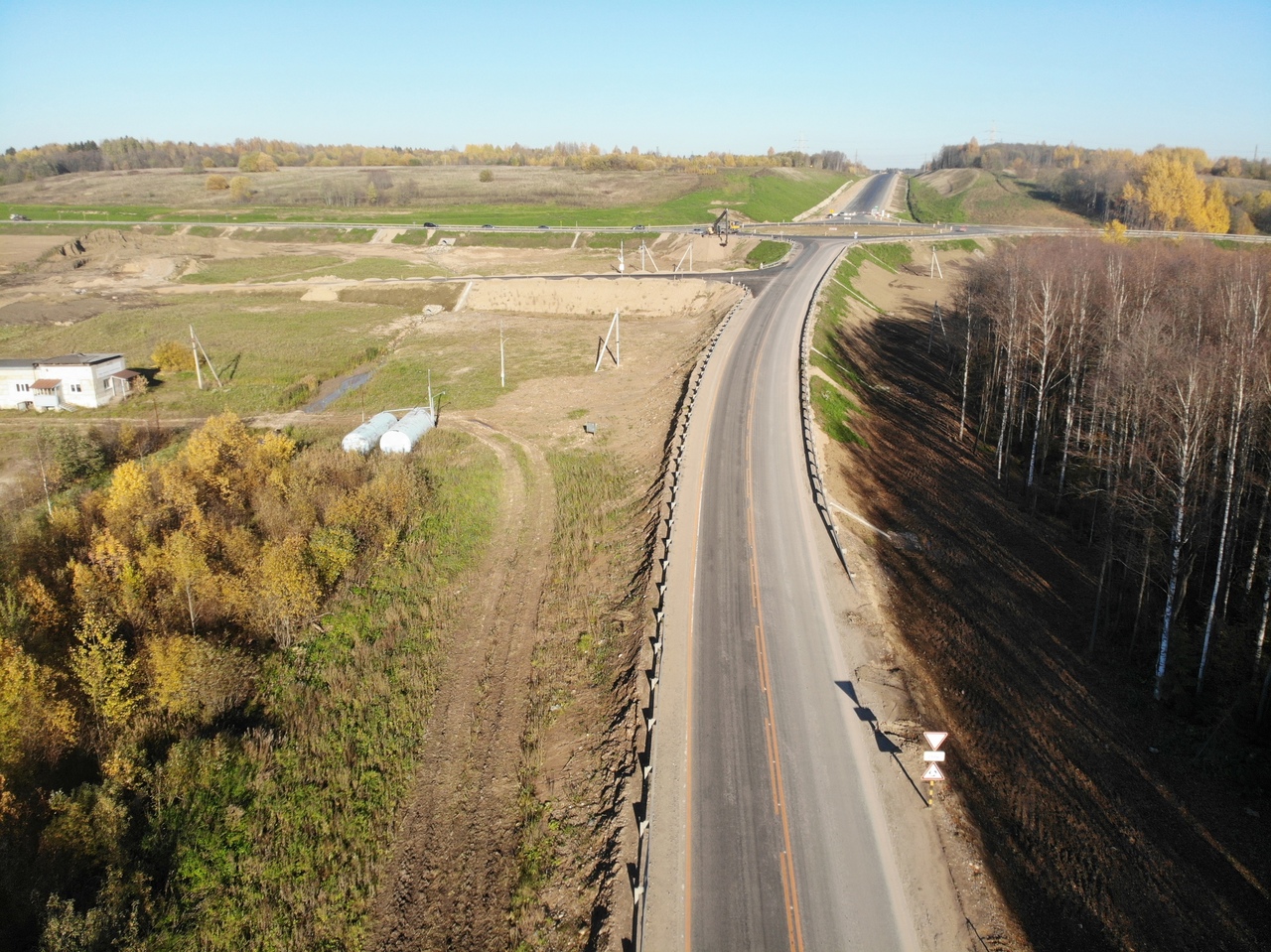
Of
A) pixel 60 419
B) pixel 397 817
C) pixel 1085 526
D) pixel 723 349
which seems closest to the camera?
pixel 397 817

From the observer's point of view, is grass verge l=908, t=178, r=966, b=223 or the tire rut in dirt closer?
the tire rut in dirt

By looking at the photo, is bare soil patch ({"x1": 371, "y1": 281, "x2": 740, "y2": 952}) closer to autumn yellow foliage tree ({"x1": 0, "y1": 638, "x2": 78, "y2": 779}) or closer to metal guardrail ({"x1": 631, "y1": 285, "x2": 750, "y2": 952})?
metal guardrail ({"x1": 631, "y1": 285, "x2": 750, "y2": 952})

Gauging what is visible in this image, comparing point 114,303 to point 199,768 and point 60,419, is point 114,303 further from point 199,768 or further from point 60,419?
point 199,768

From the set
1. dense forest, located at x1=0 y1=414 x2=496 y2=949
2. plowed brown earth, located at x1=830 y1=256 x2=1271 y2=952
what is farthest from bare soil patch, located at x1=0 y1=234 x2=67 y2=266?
plowed brown earth, located at x1=830 y1=256 x2=1271 y2=952

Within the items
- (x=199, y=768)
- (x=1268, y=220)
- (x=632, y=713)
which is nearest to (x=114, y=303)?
(x=199, y=768)

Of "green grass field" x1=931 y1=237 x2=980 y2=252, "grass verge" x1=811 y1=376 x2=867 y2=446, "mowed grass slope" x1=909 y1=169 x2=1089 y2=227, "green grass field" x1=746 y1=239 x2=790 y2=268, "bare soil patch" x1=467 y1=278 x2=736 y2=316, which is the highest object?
"mowed grass slope" x1=909 y1=169 x2=1089 y2=227
